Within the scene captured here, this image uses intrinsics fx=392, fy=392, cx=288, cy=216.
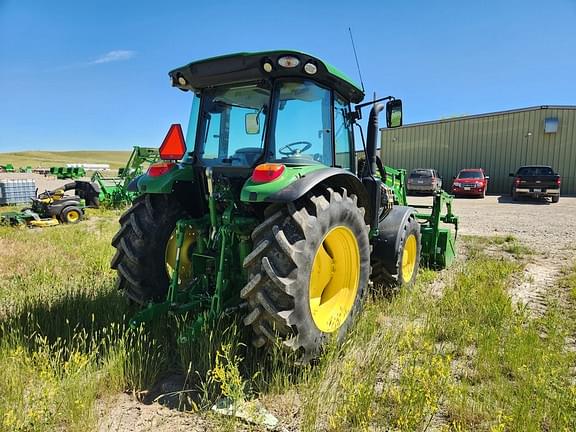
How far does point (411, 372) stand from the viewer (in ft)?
8.62

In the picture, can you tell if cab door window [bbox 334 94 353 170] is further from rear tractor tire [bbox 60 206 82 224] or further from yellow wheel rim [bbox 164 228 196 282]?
rear tractor tire [bbox 60 206 82 224]

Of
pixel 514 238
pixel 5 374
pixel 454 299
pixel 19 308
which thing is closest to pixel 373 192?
pixel 454 299

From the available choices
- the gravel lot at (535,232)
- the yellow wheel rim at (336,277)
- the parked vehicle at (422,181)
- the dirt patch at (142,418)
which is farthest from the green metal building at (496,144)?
the dirt patch at (142,418)

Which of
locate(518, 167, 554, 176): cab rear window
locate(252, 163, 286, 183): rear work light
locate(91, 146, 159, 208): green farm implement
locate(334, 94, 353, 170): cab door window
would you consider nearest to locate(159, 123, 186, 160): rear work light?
locate(252, 163, 286, 183): rear work light

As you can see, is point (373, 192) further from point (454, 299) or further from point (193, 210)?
point (193, 210)

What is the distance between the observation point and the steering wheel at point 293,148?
3287 millimetres

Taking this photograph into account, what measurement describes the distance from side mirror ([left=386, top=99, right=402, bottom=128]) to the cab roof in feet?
1.81

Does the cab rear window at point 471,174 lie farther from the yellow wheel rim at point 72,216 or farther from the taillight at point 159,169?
the taillight at point 159,169

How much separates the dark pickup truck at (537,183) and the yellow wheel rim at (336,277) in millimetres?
17742

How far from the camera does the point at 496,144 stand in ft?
73.0

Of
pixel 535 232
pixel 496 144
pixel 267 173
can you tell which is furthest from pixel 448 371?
pixel 496 144

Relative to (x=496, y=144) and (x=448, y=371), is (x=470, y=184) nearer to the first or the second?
(x=496, y=144)

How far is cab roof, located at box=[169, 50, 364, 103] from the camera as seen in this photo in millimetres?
2941

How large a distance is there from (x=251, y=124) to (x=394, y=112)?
1.53 meters
